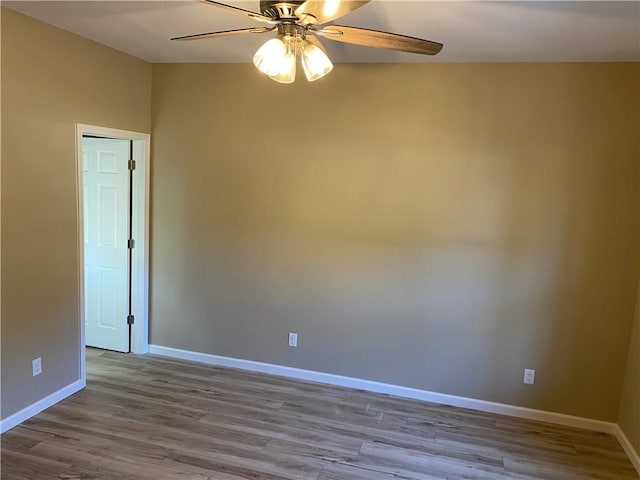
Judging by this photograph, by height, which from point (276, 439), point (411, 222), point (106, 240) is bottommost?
point (276, 439)

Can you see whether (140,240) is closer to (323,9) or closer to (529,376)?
(323,9)

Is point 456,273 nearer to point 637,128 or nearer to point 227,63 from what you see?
point 637,128

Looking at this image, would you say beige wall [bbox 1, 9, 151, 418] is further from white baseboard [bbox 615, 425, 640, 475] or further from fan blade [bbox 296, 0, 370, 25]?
white baseboard [bbox 615, 425, 640, 475]

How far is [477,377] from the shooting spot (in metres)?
3.47

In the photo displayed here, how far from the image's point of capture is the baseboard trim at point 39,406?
2.92 meters

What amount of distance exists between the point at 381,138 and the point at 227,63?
1.41 meters

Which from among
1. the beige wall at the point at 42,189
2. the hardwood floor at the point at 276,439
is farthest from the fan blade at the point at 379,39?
the hardwood floor at the point at 276,439

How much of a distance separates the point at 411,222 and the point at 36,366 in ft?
9.19

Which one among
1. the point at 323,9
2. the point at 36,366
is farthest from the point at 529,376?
the point at 36,366

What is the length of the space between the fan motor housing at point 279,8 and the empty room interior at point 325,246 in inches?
28.5

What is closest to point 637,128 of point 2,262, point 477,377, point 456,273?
point 456,273

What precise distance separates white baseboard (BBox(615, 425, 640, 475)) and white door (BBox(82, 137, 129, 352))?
3991 mm

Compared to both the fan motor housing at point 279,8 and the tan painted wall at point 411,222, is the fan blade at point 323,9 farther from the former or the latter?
the tan painted wall at point 411,222

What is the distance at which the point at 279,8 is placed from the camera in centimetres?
167
